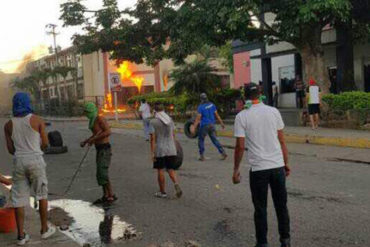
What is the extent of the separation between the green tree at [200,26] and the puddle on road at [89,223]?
932 cm

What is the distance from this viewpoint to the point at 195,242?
232 inches

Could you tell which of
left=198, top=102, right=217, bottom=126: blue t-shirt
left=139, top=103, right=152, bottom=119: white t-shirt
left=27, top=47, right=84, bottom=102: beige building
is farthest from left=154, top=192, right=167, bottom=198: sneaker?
left=27, top=47, right=84, bottom=102: beige building

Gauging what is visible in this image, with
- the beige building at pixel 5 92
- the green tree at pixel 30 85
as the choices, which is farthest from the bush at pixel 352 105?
the beige building at pixel 5 92

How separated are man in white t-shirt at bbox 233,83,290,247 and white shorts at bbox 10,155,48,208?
2421 mm

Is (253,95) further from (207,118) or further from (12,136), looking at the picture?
(207,118)

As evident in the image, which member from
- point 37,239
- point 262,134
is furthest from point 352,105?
point 37,239

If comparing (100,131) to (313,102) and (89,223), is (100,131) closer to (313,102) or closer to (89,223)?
(89,223)

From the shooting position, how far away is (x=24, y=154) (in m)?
6.05

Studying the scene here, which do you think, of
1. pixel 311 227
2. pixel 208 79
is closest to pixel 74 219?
pixel 311 227

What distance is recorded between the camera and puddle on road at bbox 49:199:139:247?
647cm

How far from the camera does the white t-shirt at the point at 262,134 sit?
5121mm

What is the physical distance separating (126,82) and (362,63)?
32.2 m

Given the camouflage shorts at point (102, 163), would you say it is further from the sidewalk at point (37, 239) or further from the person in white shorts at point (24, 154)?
the person in white shorts at point (24, 154)

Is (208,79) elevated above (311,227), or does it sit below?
above
